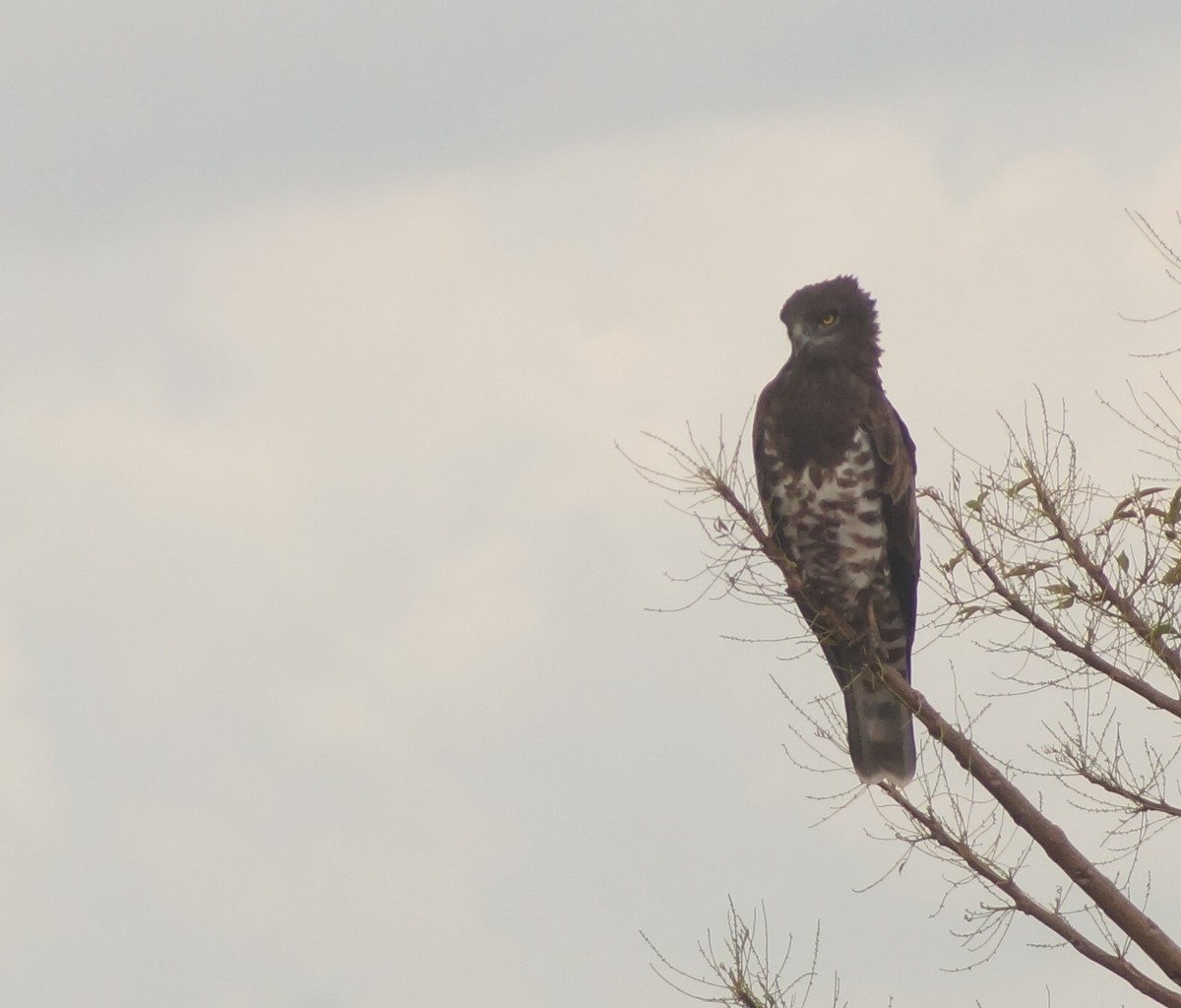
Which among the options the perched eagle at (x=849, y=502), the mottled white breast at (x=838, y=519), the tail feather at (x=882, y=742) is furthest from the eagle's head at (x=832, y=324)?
the tail feather at (x=882, y=742)

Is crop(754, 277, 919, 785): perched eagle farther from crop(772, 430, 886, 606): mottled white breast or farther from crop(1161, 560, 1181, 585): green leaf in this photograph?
crop(1161, 560, 1181, 585): green leaf

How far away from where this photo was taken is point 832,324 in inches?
428

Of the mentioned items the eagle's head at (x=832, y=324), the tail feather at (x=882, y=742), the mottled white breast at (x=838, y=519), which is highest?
the eagle's head at (x=832, y=324)

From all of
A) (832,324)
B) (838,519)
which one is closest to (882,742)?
(838,519)

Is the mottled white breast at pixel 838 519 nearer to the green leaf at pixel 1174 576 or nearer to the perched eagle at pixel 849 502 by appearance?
the perched eagle at pixel 849 502

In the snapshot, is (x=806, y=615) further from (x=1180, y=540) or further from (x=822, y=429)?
(x=1180, y=540)

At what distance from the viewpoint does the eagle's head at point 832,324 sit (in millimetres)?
10742

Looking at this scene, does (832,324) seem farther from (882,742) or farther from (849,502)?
(882,742)

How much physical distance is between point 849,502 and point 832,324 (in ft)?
3.88

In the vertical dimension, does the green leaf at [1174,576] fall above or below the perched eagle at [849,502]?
below

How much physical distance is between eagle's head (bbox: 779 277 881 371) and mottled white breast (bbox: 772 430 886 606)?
0.62 meters

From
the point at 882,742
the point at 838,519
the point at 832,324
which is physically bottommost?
the point at 882,742

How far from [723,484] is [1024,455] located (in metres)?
1.97

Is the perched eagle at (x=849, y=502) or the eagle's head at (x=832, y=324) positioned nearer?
the perched eagle at (x=849, y=502)
